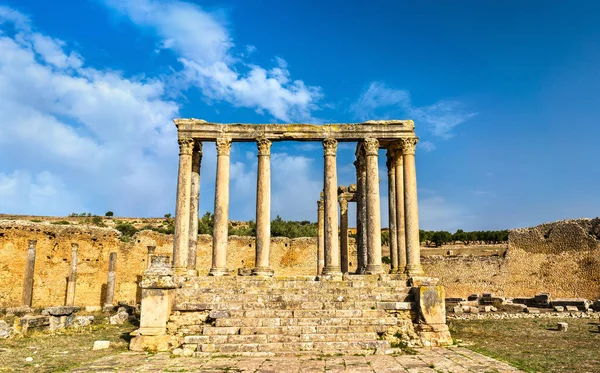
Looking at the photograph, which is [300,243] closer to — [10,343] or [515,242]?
[515,242]

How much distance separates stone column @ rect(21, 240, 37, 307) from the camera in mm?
24609

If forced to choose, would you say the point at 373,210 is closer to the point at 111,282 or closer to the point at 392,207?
the point at 392,207

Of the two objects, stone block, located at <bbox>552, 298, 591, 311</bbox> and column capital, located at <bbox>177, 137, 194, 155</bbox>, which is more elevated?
column capital, located at <bbox>177, 137, 194, 155</bbox>

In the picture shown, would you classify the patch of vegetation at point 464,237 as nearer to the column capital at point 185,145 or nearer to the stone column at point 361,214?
the stone column at point 361,214

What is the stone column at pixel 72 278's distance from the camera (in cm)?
2675

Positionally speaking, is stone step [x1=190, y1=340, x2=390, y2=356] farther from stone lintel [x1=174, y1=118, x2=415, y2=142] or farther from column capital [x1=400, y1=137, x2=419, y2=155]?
stone lintel [x1=174, y1=118, x2=415, y2=142]

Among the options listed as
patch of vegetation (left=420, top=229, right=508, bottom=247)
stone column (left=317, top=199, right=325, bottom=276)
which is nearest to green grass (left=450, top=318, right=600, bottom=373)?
stone column (left=317, top=199, right=325, bottom=276)

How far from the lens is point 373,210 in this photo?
17.6 m

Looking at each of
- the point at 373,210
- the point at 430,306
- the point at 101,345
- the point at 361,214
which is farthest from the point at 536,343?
the point at 101,345

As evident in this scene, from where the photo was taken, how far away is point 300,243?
3650 cm

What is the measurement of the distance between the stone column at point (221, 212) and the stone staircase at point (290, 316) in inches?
62.5

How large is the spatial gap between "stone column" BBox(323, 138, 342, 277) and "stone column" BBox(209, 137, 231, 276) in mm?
3999

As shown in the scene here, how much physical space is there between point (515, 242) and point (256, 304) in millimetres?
30542

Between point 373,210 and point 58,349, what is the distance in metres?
11.5
